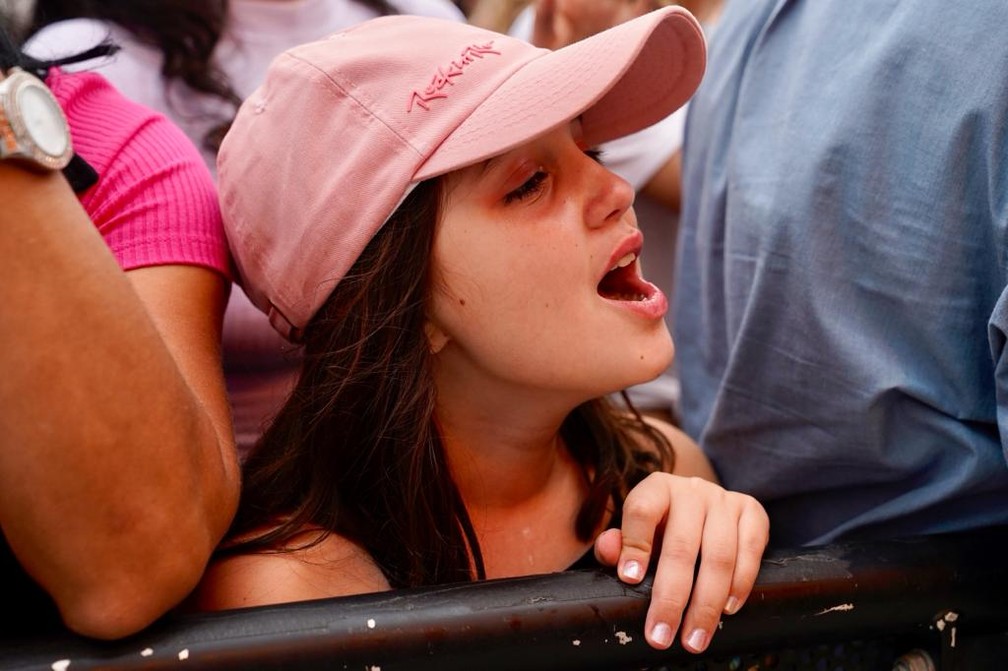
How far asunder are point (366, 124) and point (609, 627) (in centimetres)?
46

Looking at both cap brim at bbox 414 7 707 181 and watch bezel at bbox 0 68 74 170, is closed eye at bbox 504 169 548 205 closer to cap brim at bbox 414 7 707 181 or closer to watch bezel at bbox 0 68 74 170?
cap brim at bbox 414 7 707 181

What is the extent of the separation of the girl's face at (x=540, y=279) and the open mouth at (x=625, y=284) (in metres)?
0.06

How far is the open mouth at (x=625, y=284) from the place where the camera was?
1063 mm

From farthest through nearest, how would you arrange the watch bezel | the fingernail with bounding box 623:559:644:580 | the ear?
the ear
the fingernail with bounding box 623:559:644:580
the watch bezel

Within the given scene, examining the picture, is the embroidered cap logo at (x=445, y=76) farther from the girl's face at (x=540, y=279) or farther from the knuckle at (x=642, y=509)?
the knuckle at (x=642, y=509)

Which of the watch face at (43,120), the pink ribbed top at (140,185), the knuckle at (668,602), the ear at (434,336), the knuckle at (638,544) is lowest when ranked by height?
the ear at (434,336)

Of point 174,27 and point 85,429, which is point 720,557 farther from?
point 174,27

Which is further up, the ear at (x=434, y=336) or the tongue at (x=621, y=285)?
the tongue at (x=621, y=285)

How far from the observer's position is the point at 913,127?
3.07 feet

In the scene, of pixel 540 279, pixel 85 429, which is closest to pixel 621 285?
pixel 540 279

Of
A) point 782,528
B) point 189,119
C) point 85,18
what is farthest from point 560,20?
point 782,528

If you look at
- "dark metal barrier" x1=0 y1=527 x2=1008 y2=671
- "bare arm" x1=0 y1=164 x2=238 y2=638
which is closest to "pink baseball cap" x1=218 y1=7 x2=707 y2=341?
"bare arm" x1=0 y1=164 x2=238 y2=638

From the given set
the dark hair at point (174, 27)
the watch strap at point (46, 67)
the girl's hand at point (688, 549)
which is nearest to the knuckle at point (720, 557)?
the girl's hand at point (688, 549)

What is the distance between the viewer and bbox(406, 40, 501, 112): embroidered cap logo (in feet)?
3.13
